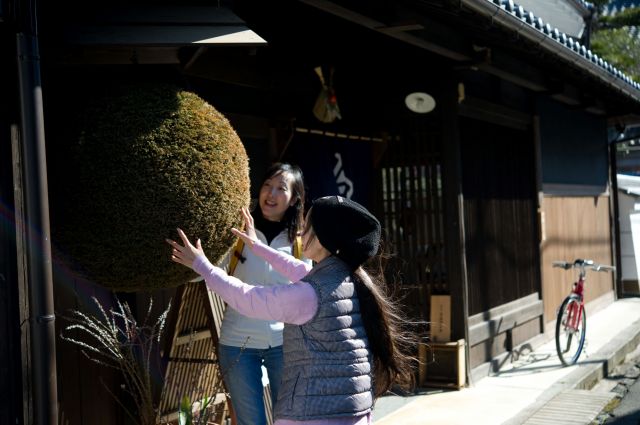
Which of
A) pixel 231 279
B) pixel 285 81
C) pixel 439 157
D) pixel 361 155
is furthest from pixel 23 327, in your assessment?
pixel 439 157

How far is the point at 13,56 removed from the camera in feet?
12.9

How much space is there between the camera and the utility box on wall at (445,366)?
854 cm

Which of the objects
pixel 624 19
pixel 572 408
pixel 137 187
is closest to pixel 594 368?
pixel 572 408

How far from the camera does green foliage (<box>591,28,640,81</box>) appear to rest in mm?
23781

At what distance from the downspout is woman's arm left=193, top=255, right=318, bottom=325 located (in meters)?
0.65

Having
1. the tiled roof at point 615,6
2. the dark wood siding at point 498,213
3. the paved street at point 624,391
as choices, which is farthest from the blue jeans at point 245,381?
the tiled roof at point 615,6

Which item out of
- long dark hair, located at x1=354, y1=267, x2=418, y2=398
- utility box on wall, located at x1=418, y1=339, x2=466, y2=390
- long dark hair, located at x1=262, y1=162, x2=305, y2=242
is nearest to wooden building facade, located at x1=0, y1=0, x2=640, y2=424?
utility box on wall, located at x1=418, y1=339, x2=466, y2=390

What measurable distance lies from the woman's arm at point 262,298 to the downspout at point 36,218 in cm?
65

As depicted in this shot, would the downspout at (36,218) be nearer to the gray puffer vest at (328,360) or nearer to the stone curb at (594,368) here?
the gray puffer vest at (328,360)

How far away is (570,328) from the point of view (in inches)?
400

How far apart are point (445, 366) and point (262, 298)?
5.55 m

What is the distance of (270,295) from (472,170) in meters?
6.48

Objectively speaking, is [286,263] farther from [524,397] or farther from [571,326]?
[571,326]

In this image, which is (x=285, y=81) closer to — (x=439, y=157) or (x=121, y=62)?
(x=439, y=157)
